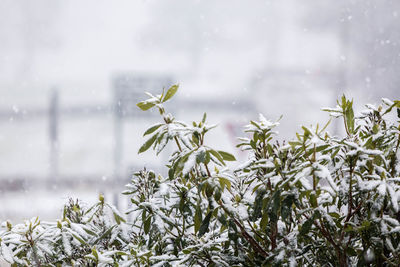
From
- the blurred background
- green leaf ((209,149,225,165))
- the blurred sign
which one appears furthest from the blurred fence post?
green leaf ((209,149,225,165))

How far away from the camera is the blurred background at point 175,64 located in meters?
6.39

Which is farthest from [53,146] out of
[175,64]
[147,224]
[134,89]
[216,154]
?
[216,154]

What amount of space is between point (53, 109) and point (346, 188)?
19.1ft

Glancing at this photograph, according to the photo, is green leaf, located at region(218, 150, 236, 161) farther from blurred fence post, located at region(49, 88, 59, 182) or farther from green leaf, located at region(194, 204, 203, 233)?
blurred fence post, located at region(49, 88, 59, 182)

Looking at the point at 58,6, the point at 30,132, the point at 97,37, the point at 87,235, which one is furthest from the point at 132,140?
the point at 87,235

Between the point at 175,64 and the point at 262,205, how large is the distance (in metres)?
7.81

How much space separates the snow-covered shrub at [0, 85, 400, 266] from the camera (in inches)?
29.5

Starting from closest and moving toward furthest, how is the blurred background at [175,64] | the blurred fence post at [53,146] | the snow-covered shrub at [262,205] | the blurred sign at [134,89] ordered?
the snow-covered shrub at [262,205] < the blurred sign at [134,89] < the blurred fence post at [53,146] < the blurred background at [175,64]

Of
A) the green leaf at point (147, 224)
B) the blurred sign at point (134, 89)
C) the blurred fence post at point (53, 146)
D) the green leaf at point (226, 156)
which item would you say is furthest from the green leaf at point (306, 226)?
the blurred fence post at point (53, 146)

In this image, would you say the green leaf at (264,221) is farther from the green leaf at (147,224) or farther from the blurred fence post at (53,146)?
the blurred fence post at (53,146)

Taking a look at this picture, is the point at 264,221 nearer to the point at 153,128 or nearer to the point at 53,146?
the point at 153,128

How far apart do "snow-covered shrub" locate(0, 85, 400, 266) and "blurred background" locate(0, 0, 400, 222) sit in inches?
192

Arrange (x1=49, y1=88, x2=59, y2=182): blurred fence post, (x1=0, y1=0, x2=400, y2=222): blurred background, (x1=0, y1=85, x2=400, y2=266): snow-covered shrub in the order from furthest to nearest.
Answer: (x1=0, y1=0, x2=400, y2=222): blurred background < (x1=49, y1=88, x2=59, y2=182): blurred fence post < (x1=0, y1=85, x2=400, y2=266): snow-covered shrub

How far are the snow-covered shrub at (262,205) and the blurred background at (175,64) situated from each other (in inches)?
192
